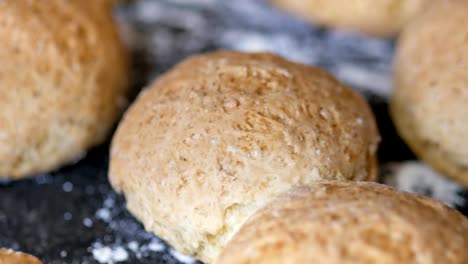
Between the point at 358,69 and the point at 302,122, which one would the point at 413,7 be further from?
the point at 302,122

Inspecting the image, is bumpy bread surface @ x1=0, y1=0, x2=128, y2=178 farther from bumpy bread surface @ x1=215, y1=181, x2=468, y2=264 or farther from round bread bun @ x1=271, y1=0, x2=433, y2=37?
round bread bun @ x1=271, y1=0, x2=433, y2=37

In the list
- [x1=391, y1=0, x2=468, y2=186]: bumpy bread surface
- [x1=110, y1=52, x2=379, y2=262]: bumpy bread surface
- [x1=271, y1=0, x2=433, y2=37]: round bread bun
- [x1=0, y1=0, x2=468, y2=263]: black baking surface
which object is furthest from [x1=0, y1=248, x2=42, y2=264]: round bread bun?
[x1=271, y1=0, x2=433, y2=37]: round bread bun

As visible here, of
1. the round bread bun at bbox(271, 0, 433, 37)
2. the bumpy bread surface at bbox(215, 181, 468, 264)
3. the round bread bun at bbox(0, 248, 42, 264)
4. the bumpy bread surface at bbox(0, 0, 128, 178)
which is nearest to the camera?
the bumpy bread surface at bbox(215, 181, 468, 264)

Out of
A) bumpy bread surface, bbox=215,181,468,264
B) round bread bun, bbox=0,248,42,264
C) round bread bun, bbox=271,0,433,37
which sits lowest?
round bread bun, bbox=0,248,42,264

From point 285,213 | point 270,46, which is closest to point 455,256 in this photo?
point 285,213

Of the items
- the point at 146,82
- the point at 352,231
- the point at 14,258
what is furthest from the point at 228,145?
the point at 146,82

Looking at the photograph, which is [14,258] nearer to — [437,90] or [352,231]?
[352,231]

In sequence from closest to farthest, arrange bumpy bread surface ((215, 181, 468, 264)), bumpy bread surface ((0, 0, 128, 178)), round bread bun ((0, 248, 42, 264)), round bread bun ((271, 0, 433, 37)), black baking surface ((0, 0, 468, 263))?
bumpy bread surface ((215, 181, 468, 264))
round bread bun ((0, 248, 42, 264))
black baking surface ((0, 0, 468, 263))
bumpy bread surface ((0, 0, 128, 178))
round bread bun ((271, 0, 433, 37))
